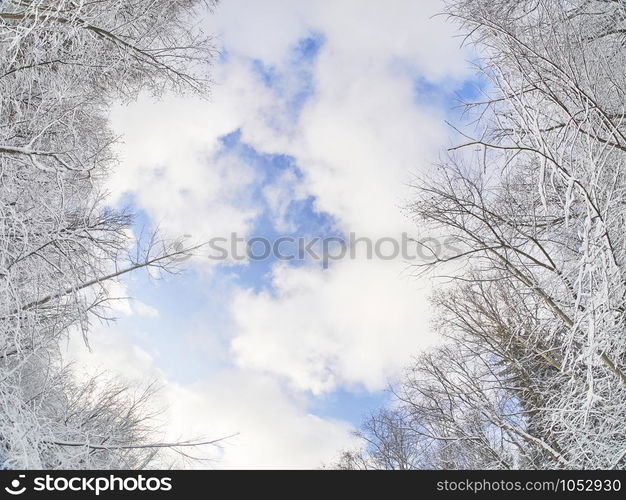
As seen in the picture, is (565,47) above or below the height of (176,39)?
below

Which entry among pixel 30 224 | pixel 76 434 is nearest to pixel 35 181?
pixel 30 224

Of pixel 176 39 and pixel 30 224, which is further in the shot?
pixel 176 39

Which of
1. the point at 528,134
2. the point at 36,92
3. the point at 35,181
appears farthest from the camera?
the point at 36,92

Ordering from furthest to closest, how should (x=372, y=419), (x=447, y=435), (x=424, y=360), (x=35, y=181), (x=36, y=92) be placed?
1. (x=372, y=419)
2. (x=424, y=360)
3. (x=447, y=435)
4. (x=36, y=92)
5. (x=35, y=181)

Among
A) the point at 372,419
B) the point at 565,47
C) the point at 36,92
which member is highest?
the point at 36,92

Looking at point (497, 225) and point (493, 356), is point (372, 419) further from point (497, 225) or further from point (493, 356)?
point (497, 225)

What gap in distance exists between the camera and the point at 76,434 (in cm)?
345

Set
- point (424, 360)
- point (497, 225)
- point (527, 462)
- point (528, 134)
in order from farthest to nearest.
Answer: point (424, 360), point (527, 462), point (497, 225), point (528, 134)

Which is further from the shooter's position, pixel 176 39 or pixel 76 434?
pixel 176 39

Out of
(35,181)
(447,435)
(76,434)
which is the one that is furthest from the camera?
(447,435)

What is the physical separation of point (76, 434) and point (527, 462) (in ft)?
18.3

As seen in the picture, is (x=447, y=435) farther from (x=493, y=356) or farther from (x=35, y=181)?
(x=35, y=181)

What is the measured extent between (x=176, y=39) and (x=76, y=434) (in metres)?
5.22
